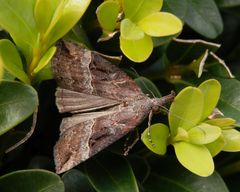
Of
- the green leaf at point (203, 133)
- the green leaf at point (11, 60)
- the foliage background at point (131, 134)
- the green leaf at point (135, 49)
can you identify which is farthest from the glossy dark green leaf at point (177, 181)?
the green leaf at point (11, 60)

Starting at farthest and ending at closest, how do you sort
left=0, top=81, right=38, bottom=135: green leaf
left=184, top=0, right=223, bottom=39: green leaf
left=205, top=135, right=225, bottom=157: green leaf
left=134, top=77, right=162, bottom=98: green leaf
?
left=184, top=0, right=223, bottom=39: green leaf < left=134, top=77, right=162, bottom=98: green leaf < left=205, top=135, right=225, bottom=157: green leaf < left=0, top=81, right=38, bottom=135: green leaf

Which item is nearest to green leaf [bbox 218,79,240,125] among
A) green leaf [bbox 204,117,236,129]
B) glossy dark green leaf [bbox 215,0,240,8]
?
green leaf [bbox 204,117,236,129]

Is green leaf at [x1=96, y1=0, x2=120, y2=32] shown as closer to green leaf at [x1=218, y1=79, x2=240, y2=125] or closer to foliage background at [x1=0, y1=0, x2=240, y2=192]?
foliage background at [x1=0, y1=0, x2=240, y2=192]

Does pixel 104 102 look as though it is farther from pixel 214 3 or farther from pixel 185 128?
pixel 214 3

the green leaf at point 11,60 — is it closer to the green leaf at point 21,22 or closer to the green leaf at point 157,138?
the green leaf at point 21,22

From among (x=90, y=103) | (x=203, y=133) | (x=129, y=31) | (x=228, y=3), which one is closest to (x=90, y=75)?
(x=90, y=103)

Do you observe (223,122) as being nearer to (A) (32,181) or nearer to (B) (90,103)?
(B) (90,103)

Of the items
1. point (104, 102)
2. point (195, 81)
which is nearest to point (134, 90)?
point (104, 102)
